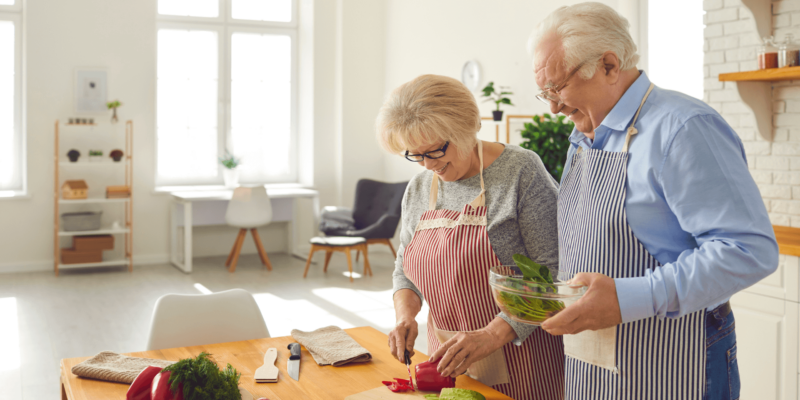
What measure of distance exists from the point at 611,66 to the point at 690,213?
12.7 inches

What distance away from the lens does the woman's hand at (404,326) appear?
5.18ft

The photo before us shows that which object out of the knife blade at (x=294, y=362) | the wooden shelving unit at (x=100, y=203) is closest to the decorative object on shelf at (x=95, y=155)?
the wooden shelving unit at (x=100, y=203)

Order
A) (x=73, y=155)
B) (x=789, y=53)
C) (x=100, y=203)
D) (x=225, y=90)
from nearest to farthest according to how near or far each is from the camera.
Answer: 1. (x=789, y=53)
2. (x=73, y=155)
3. (x=100, y=203)
4. (x=225, y=90)

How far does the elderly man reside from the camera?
41.4 inches

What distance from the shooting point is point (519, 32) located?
18.0ft

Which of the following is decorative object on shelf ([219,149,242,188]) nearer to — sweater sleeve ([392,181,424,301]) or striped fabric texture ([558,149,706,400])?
sweater sleeve ([392,181,424,301])

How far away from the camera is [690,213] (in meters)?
1.08

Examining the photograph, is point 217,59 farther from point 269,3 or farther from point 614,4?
point 614,4

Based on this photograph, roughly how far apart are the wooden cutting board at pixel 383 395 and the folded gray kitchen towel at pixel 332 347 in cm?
27

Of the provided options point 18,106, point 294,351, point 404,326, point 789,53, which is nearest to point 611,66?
point 404,326

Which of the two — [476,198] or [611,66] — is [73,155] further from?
[611,66]

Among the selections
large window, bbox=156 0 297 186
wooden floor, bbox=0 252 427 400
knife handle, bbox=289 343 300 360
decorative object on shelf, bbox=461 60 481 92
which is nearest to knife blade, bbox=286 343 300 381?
knife handle, bbox=289 343 300 360

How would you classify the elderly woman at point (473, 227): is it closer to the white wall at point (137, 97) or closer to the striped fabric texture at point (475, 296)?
the striped fabric texture at point (475, 296)

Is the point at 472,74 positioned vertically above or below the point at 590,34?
above
